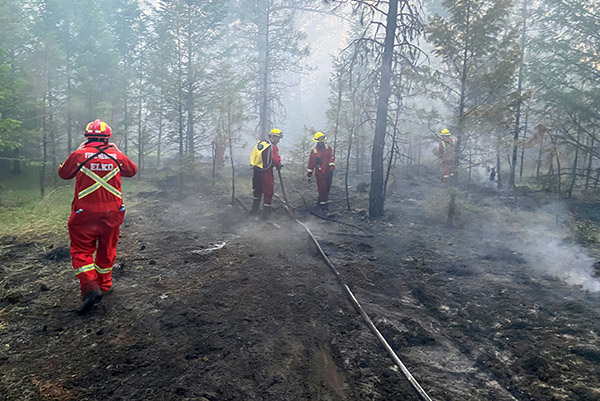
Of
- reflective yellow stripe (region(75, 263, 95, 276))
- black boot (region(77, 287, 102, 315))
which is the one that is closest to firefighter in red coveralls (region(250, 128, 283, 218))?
reflective yellow stripe (region(75, 263, 95, 276))

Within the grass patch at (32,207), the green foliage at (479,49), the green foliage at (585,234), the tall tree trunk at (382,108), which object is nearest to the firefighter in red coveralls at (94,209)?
the grass patch at (32,207)

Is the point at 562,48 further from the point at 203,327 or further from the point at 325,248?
the point at 203,327

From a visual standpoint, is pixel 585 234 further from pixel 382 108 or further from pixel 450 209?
pixel 382 108

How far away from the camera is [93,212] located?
4.56 meters

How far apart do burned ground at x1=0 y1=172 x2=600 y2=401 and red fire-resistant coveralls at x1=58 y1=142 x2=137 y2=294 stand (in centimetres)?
51

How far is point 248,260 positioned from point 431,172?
17.8 meters

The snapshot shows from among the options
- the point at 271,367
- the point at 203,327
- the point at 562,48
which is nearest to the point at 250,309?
the point at 203,327

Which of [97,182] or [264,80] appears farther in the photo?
[264,80]

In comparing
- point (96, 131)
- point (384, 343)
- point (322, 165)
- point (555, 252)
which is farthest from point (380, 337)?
point (322, 165)

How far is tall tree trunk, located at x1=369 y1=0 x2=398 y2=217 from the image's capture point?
10.2 meters

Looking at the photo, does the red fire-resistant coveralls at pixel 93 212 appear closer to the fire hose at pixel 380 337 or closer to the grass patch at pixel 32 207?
the fire hose at pixel 380 337

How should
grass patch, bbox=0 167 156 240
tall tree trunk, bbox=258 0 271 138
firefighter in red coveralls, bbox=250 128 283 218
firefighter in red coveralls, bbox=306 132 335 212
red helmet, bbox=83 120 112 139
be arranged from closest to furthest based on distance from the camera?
red helmet, bbox=83 120 112 139 < grass patch, bbox=0 167 156 240 < firefighter in red coveralls, bbox=250 128 283 218 < firefighter in red coveralls, bbox=306 132 335 212 < tall tree trunk, bbox=258 0 271 138

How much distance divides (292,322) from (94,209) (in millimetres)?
2904

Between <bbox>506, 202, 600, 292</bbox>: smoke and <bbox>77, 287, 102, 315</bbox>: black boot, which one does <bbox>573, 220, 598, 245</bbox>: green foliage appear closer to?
<bbox>506, 202, 600, 292</bbox>: smoke
